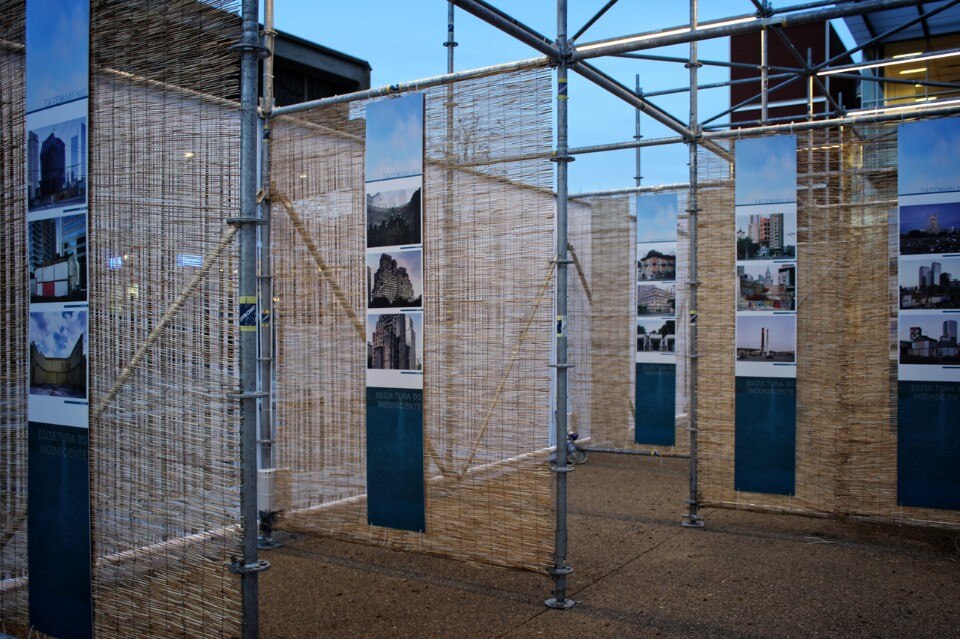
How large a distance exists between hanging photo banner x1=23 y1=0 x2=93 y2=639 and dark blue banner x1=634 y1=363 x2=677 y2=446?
6.54m

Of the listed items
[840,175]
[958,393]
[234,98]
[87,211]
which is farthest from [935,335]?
[87,211]

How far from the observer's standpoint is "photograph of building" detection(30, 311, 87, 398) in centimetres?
322

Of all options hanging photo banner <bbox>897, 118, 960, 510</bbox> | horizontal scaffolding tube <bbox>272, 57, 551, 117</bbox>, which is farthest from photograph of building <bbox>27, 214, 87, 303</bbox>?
hanging photo banner <bbox>897, 118, 960, 510</bbox>

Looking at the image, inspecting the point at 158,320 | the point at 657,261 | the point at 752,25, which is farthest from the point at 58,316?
the point at 657,261

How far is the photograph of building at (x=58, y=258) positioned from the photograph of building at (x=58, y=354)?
0.09m

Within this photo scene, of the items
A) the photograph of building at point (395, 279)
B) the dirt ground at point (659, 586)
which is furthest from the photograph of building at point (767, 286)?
the photograph of building at point (395, 279)

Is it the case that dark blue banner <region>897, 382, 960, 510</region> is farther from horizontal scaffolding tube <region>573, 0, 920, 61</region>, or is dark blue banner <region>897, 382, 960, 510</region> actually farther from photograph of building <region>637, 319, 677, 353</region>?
photograph of building <region>637, 319, 677, 353</region>

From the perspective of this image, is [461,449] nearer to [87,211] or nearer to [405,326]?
[405,326]

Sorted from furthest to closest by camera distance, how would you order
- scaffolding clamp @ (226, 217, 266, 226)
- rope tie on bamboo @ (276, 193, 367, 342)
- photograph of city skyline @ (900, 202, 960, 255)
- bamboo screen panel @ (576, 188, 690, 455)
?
bamboo screen panel @ (576, 188, 690, 455) → photograph of city skyline @ (900, 202, 960, 255) → rope tie on bamboo @ (276, 193, 367, 342) → scaffolding clamp @ (226, 217, 266, 226)

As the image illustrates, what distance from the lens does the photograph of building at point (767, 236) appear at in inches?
232

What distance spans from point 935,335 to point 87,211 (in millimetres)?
5133

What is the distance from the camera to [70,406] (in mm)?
3250

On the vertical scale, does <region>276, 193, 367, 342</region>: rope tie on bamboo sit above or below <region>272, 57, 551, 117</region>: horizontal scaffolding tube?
below

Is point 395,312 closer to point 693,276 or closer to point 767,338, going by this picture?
point 693,276
